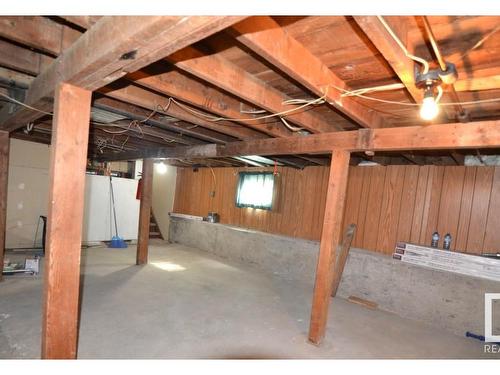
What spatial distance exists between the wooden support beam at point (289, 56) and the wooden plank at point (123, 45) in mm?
332

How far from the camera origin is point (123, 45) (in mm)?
1055

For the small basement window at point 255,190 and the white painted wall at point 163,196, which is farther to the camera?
the white painted wall at point 163,196

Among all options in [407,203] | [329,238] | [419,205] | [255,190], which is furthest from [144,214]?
[419,205]

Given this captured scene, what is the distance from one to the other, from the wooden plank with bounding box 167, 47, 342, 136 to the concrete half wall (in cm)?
254

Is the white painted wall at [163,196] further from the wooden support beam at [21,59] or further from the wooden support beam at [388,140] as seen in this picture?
the wooden support beam at [21,59]

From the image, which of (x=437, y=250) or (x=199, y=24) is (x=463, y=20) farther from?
(x=437, y=250)

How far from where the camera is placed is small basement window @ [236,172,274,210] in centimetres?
566

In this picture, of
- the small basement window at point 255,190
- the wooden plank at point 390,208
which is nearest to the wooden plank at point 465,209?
the wooden plank at point 390,208

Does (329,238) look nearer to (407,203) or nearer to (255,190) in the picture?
(407,203)

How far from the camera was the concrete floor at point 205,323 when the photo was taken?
238 centimetres

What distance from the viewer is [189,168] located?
24.4ft

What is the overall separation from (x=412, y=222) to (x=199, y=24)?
4.12 m

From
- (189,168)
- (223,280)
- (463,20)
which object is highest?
(463,20)
